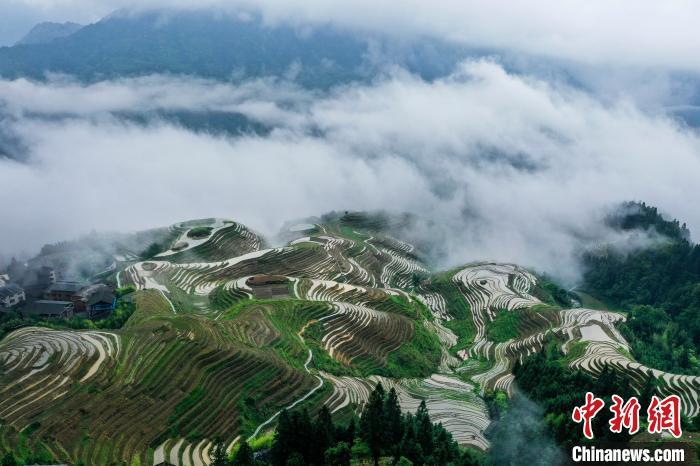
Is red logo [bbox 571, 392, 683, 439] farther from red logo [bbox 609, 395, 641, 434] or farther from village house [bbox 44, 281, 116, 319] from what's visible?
village house [bbox 44, 281, 116, 319]

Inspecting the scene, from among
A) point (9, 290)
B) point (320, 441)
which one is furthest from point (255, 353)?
point (9, 290)

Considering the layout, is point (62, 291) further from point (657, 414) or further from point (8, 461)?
point (657, 414)

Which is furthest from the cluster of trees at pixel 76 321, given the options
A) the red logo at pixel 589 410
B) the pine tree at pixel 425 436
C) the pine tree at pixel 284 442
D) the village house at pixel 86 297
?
the red logo at pixel 589 410

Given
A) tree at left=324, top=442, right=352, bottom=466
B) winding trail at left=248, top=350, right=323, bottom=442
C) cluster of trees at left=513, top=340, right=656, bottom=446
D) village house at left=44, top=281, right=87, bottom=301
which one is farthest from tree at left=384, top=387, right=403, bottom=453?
village house at left=44, top=281, right=87, bottom=301

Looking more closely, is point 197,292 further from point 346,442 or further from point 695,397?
point 695,397

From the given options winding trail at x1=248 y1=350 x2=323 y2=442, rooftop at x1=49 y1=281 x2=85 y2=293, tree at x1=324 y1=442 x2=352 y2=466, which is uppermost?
tree at x1=324 y1=442 x2=352 y2=466

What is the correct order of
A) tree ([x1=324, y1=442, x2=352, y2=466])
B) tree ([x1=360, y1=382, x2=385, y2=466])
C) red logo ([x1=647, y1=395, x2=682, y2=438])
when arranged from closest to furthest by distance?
red logo ([x1=647, y1=395, x2=682, y2=438]), tree ([x1=324, y1=442, x2=352, y2=466]), tree ([x1=360, y1=382, x2=385, y2=466])

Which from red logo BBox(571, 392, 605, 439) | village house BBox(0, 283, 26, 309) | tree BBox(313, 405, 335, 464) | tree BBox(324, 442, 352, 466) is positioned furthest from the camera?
village house BBox(0, 283, 26, 309)
